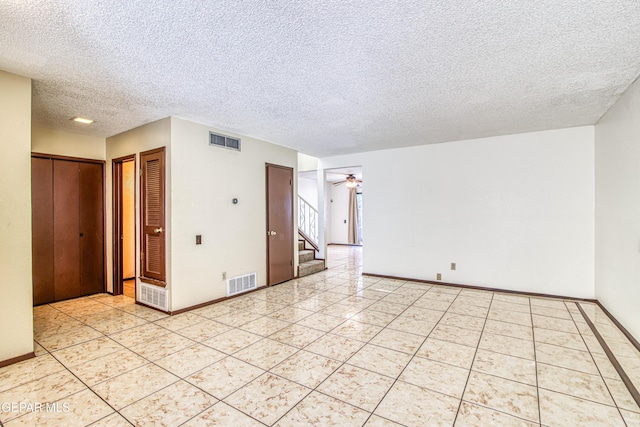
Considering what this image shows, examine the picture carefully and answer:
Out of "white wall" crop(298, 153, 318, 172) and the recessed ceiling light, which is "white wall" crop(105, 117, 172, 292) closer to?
the recessed ceiling light

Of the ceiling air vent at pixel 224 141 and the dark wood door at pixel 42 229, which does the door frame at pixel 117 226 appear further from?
the ceiling air vent at pixel 224 141

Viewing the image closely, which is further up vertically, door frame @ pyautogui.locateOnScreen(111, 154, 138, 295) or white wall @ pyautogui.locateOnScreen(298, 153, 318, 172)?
white wall @ pyautogui.locateOnScreen(298, 153, 318, 172)

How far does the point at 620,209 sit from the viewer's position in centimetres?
329

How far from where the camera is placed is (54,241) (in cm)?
437

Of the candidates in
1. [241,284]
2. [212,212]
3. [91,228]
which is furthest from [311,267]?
[91,228]

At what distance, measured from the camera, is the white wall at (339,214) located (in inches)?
471

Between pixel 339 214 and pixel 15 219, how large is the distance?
1010 cm

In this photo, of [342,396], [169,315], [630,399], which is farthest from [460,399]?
[169,315]

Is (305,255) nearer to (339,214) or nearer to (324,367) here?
(324,367)

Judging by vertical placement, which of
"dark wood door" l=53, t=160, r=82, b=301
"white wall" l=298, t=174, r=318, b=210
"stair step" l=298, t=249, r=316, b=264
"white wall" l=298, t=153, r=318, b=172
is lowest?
"stair step" l=298, t=249, r=316, b=264

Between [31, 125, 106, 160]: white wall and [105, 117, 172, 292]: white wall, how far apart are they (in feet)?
0.49

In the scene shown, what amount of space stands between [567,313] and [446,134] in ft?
9.74

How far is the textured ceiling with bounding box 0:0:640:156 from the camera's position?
1.84m

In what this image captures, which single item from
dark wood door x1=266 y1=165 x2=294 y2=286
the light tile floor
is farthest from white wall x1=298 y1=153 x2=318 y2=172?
the light tile floor
